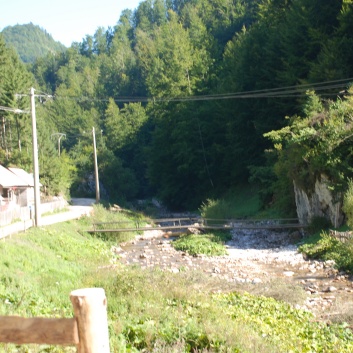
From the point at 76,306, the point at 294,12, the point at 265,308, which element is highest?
the point at 294,12

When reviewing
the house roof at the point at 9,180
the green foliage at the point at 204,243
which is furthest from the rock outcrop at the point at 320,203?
the house roof at the point at 9,180

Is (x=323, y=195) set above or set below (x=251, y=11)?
below

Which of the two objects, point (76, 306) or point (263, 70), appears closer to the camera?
point (76, 306)

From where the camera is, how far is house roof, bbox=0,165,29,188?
47.0 meters

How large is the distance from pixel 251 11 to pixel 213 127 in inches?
1664

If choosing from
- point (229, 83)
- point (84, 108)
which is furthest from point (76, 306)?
point (84, 108)

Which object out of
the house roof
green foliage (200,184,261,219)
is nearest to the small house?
the house roof

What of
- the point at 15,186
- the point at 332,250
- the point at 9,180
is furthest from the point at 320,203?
the point at 15,186

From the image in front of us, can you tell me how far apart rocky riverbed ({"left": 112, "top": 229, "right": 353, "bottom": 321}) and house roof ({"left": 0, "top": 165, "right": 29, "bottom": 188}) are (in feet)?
52.8

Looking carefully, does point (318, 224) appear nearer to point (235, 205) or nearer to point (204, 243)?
point (204, 243)

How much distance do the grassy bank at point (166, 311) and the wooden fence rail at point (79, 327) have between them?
12.5ft

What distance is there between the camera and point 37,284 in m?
15.2

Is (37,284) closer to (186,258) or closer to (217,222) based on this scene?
(186,258)

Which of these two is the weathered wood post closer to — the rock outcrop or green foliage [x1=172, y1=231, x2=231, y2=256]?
the rock outcrop
